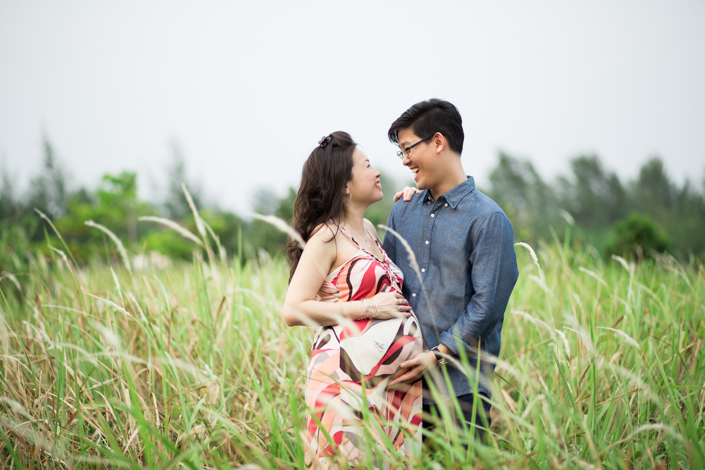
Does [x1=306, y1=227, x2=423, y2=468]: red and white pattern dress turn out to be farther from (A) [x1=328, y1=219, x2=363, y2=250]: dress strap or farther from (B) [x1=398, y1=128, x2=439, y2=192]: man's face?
(B) [x1=398, y1=128, x2=439, y2=192]: man's face

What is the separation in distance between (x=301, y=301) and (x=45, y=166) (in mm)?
31694

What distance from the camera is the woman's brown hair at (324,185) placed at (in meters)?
2.03

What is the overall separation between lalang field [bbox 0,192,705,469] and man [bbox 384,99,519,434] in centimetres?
17

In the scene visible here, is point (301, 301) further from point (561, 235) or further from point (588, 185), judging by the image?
point (588, 185)

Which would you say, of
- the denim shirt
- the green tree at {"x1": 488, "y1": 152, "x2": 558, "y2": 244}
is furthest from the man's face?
the green tree at {"x1": 488, "y1": 152, "x2": 558, "y2": 244}

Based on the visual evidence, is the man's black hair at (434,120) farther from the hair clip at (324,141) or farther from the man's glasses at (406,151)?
the hair clip at (324,141)

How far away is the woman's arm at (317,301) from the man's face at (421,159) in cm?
60

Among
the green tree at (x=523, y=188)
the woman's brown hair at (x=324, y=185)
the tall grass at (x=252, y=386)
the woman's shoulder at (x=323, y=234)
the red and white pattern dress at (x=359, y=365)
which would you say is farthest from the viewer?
the green tree at (x=523, y=188)

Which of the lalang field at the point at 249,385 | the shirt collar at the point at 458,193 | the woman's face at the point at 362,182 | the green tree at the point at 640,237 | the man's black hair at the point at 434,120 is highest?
the man's black hair at the point at 434,120

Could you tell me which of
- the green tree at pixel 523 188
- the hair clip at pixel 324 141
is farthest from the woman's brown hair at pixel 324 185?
the green tree at pixel 523 188

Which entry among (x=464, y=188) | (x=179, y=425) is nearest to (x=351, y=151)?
(x=464, y=188)

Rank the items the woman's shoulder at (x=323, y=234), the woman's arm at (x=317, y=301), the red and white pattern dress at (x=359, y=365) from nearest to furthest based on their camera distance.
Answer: the red and white pattern dress at (x=359, y=365), the woman's arm at (x=317, y=301), the woman's shoulder at (x=323, y=234)

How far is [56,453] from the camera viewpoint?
170cm

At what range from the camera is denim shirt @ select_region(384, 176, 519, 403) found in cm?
183
